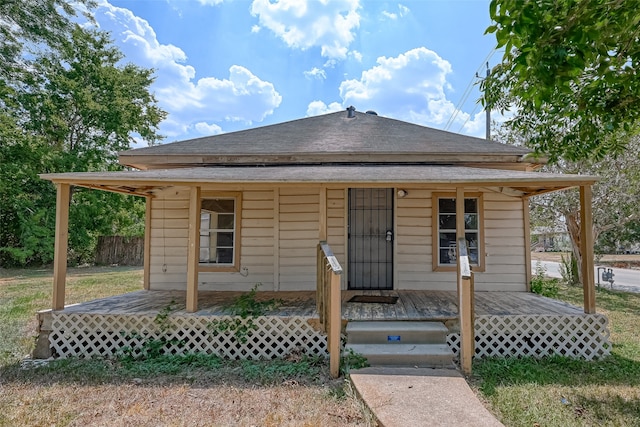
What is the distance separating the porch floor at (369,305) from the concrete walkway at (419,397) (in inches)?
37.4

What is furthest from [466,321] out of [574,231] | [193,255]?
[574,231]

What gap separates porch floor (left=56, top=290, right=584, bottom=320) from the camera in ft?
→ 15.8

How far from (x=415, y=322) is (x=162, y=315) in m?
3.32

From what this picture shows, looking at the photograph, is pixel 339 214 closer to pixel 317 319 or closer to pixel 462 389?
pixel 317 319

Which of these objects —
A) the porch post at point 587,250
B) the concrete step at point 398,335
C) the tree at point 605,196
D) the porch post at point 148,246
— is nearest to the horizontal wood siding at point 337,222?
the concrete step at point 398,335

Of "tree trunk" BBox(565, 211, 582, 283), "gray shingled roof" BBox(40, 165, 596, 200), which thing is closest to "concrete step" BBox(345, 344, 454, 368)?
"gray shingled roof" BBox(40, 165, 596, 200)

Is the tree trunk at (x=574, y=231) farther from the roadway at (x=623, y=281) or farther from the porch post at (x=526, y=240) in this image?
the porch post at (x=526, y=240)

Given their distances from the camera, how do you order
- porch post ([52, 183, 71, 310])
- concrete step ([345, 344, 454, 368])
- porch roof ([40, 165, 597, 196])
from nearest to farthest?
1. concrete step ([345, 344, 454, 368])
2. porch roof ([40, 165, 597, 196])
3. porch post ([52, 183, 71, 310])

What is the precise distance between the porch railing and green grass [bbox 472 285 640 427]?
1.49m

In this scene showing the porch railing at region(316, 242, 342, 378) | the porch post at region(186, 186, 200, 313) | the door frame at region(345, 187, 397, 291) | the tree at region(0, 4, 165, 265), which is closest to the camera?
the porch railing at region(316, 242, 342, 378)

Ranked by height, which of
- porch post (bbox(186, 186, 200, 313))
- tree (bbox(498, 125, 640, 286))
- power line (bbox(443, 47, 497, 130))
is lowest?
porch post (bbox(186, 186, 200, 313))

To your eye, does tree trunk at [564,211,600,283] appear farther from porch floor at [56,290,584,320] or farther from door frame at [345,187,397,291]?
door frame at [345,187,397,291]

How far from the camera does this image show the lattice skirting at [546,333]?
4617mm

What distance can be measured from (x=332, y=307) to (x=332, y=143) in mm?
3910
